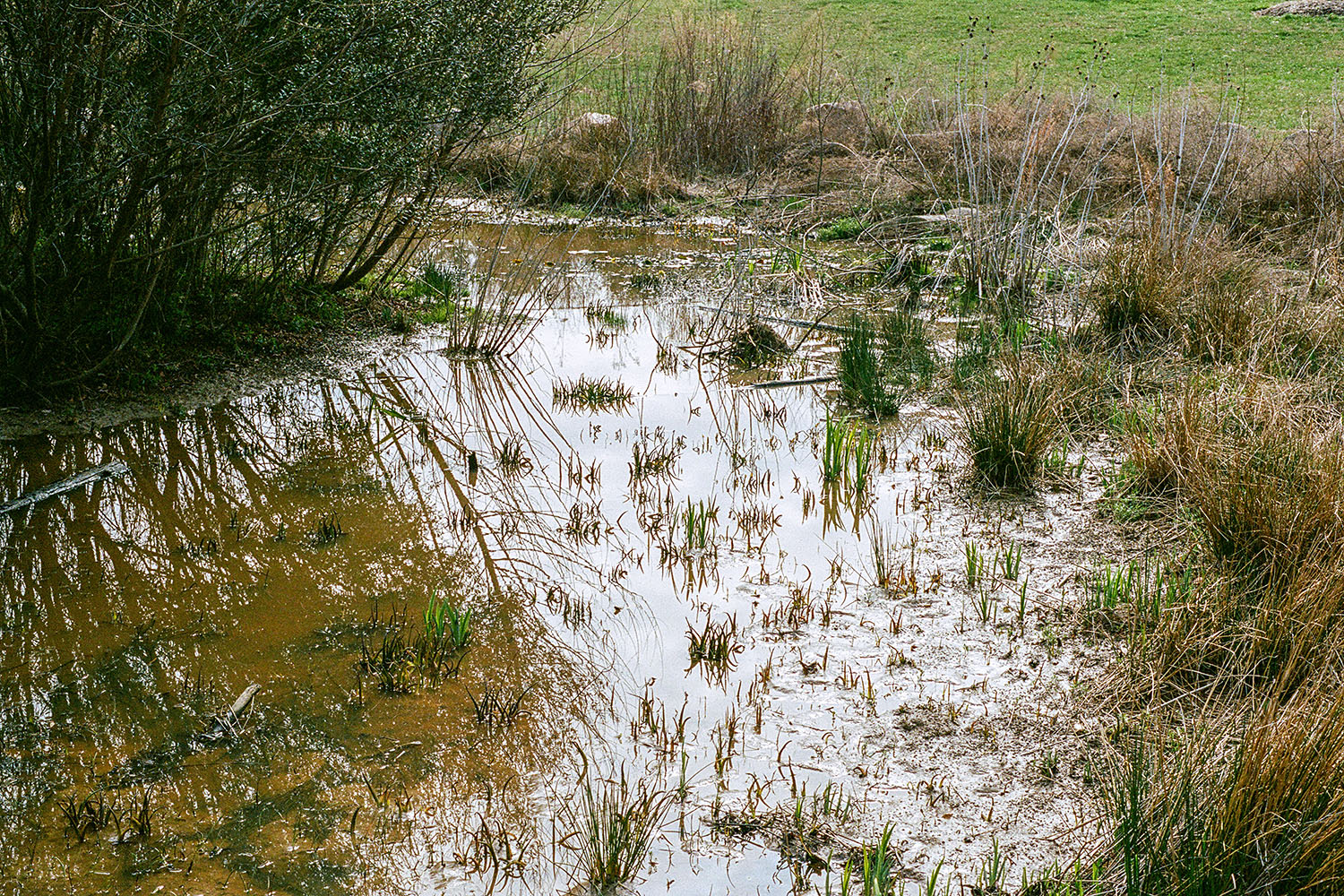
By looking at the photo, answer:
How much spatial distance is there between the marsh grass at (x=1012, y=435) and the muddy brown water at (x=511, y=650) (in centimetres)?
17

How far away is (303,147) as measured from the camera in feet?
22.3

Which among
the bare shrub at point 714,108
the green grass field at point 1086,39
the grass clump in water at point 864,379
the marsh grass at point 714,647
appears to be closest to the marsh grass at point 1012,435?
the grass clump in water at point 864,379

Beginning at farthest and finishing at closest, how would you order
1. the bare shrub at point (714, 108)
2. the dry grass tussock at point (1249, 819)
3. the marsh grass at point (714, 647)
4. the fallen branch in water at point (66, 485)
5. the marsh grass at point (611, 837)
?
1. the bare shrub at point (714, 108)
2. the fallen branch in water at point (66, 485)
3. the marsh grass at point (714, 647)
4. the marsh grass at point (611, 837)
5. the dry grass tussock at point (1249, 819)

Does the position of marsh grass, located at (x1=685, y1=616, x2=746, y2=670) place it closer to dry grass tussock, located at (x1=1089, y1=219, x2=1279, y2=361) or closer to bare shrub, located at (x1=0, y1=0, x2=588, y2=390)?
bare shrub, located at (x1=0, y1=0, x2=588, y2=390)

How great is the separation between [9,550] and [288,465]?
1.52 m

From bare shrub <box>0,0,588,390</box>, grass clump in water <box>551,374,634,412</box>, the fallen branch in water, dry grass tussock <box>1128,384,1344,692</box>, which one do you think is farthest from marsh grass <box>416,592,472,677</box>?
grass clump in water <box>551,374,634,412</box>

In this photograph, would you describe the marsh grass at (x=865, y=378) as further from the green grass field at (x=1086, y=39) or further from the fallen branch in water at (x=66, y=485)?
the green grass field at (x=1086, y=39)

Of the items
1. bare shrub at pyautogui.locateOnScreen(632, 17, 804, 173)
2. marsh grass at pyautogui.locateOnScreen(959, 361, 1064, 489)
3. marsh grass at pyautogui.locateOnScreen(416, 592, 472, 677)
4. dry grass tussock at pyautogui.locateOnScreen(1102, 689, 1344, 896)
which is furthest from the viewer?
bare shrub at pyautogui.locateOnScreen(632, 17, 804, 173)

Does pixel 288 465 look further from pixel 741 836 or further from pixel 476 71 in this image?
pixel 741 836

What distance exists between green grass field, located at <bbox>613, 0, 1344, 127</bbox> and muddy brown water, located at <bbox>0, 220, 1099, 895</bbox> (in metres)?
10.9

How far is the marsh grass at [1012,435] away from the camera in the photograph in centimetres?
585

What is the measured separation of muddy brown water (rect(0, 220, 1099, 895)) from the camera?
3.25 metres

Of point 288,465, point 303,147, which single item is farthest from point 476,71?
point 288,465

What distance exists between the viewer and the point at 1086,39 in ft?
77.5
